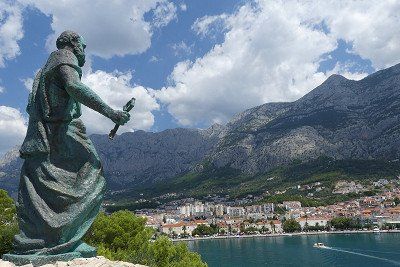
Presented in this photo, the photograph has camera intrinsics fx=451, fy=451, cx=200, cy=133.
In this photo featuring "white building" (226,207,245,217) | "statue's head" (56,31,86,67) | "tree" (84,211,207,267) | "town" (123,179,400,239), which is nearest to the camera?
"statue's head" (56,31,86,67)

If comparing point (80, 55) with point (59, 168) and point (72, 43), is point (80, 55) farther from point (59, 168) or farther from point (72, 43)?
point (59, 168)

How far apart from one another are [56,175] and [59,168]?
14cm

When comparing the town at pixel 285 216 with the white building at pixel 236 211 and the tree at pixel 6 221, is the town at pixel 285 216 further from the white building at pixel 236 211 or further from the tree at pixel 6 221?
the tree at pixel 6 221

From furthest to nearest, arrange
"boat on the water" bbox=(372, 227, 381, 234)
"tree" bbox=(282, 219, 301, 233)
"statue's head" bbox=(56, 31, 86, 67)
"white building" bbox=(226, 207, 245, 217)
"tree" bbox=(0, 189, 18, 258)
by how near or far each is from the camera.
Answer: "white building" bbox=(226, 207, 245, 217), "tree" bbox=(282, 219, 301, 233), "boat on the water" bbox=(372, 227, 381, 234), "tree" bbox=(0, 189, 18, 258), "statue's head" bbox=(56, 31, 86, 67)

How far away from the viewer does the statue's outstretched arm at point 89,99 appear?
5.77 meters

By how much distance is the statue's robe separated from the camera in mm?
5770

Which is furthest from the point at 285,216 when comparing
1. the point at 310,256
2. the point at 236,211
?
the point at 310,256

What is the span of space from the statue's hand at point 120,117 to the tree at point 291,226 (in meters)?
114

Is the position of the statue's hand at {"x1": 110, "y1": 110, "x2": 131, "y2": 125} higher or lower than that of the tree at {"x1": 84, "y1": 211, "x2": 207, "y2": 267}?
higher

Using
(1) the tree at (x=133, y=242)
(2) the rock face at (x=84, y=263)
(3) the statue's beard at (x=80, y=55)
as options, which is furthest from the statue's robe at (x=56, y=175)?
(1) the tree at (x=133, y=242)

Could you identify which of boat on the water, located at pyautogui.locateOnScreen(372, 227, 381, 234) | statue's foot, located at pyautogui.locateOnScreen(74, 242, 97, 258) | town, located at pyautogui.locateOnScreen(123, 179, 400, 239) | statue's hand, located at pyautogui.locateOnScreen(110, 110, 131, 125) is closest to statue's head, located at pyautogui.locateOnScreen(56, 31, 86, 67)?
statue's hand, located at pyautogui.locateOnScreen(110, 110, 131, 125)

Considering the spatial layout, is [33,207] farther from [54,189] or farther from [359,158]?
[359,158]

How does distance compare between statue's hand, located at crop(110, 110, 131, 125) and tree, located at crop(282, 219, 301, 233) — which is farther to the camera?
tree, located at crop(282, 219, 301, 233)

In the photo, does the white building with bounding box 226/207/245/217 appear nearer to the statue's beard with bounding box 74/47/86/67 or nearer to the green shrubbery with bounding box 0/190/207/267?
the green shrubbery with bounding box 0/190/207/267
